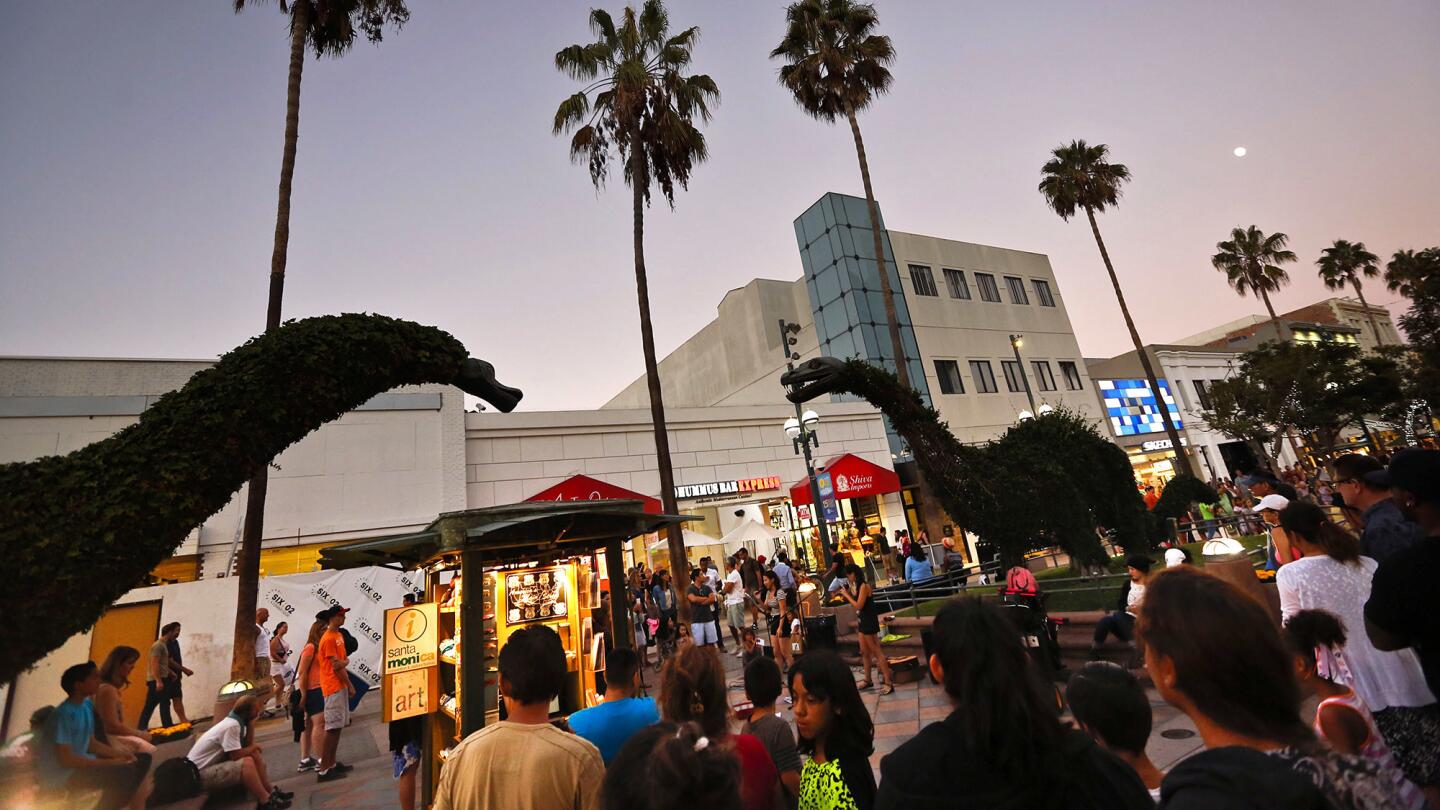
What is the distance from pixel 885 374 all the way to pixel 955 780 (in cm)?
762

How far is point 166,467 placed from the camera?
4.74m

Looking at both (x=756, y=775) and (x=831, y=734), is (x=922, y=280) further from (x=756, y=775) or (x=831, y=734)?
(x=756, y=775)

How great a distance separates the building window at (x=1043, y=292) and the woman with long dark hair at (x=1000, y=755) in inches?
1366

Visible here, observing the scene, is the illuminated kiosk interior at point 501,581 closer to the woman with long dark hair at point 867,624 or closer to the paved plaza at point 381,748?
the paved plaza at point 381,748

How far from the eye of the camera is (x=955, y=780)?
166cm

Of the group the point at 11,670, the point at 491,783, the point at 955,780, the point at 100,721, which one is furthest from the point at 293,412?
the point at 955,780

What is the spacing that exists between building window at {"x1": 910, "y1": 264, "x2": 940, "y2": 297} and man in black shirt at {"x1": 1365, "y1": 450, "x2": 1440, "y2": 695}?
26.7 meters

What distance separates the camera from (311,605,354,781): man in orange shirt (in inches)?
296

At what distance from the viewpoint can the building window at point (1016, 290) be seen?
103 ft

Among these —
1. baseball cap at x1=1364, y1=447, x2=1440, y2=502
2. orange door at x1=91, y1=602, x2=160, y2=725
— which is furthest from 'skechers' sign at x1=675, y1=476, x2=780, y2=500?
baseball cap at x1=1364, y1=447, x2=1440, y2=502

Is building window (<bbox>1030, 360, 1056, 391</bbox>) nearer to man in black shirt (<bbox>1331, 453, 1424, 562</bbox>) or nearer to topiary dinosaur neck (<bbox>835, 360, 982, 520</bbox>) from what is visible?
topiary dinosaur neck (<bbox>835, 360, 982, 520</bbox>)

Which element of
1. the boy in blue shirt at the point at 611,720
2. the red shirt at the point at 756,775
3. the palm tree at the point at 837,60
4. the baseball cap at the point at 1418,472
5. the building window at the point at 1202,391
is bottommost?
the red shirt at the point at 756,775

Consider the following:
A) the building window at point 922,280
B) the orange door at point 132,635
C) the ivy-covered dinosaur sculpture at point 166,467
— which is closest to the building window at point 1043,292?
the building window at point 922,280

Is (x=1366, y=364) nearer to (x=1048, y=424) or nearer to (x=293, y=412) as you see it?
(x=1048, y=424)
